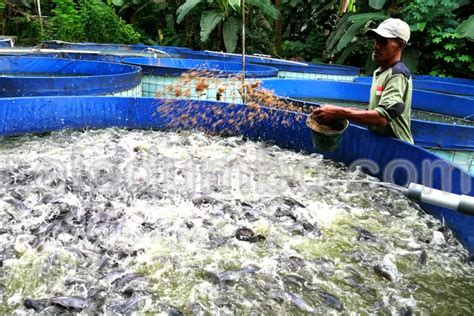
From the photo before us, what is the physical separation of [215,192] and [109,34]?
41.8ft

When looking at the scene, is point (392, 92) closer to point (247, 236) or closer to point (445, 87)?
point (247, 236)

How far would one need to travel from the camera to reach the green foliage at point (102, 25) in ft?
46.6

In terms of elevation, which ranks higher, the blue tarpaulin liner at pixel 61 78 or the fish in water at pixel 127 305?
the blue tarpaulin liner at pixel 61 78

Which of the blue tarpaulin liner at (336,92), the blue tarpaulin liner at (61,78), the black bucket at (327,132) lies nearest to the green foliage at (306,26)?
the blue tarpaulin liner at (336,92)

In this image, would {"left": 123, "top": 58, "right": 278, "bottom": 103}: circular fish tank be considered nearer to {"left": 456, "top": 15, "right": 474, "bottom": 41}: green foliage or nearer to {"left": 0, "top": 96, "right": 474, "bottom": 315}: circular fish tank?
{"left": 0, "top": 96, "right": 474, "bottom": 315}: circular fish tank

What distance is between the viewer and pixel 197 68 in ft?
27.1

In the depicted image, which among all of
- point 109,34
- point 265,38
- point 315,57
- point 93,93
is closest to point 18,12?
point 109,34

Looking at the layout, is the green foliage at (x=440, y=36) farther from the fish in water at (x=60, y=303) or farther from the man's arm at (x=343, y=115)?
the fish in water at (x=60, y=303)

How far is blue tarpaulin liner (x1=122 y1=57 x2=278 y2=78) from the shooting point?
22.7ft

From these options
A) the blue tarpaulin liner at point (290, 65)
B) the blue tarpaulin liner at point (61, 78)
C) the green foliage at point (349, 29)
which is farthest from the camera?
the green foliage at point (349, 29)

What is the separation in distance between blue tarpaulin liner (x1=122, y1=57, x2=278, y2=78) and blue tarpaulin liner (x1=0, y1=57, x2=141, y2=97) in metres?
0.40

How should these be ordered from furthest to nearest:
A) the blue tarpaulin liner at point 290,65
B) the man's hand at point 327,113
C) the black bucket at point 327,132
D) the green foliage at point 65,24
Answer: the green foliage at point 65,24 < the blue tarpaulin liner at point 290,65 < the black bucket at point 327,132 < the man's hand at point 327,113

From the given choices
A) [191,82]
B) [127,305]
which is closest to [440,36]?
[191,82]

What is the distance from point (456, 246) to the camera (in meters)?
3.32
